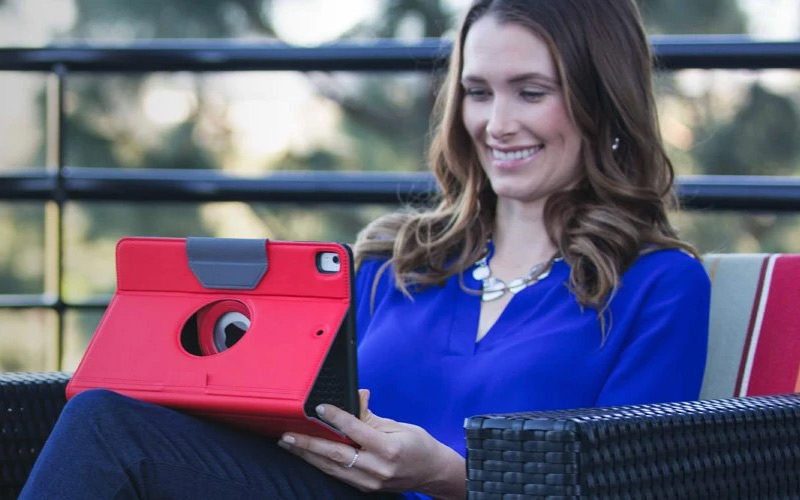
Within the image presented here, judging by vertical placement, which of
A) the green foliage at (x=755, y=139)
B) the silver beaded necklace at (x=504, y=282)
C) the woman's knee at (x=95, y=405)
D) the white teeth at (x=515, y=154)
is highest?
the green foliage at (x=755, y=139)

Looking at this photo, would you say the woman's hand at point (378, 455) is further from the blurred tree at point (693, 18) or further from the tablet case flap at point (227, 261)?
the blurred tree at point (693, 18)

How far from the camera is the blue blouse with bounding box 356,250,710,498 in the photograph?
1890mm

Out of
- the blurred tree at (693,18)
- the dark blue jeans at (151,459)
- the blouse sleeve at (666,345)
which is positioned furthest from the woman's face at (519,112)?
the blurred tree at (693,18)

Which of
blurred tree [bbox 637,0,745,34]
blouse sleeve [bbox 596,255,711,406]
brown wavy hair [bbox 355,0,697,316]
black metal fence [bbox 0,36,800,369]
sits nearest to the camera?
blouse sleeve [bbox 596,255,711,406]

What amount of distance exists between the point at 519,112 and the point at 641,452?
2.58 ft

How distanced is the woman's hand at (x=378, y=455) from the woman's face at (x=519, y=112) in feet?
1.80

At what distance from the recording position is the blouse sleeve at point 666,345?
6.11 ft

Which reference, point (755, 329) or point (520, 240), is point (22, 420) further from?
point (755, 329)

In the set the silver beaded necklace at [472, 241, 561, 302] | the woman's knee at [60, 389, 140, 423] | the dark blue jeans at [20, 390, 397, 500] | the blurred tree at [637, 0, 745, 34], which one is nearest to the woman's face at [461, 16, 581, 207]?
the silver beaded necklace at [472, 241, 561, 302]

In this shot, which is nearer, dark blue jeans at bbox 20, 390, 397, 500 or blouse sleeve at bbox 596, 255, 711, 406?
dark blue jeans at bbox 20, 390, 397, 500

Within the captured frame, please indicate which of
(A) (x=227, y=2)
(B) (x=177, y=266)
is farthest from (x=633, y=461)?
(A) (x=227, y=2)

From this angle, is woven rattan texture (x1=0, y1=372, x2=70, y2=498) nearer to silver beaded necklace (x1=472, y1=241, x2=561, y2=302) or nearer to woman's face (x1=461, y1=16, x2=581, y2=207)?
silver beaded necklace (x1=472, y1=241, x2=561, y2=302)

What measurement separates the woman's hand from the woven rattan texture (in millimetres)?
447

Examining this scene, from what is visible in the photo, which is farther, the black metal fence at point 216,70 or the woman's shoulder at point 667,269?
the black metal fence at point 216,70
